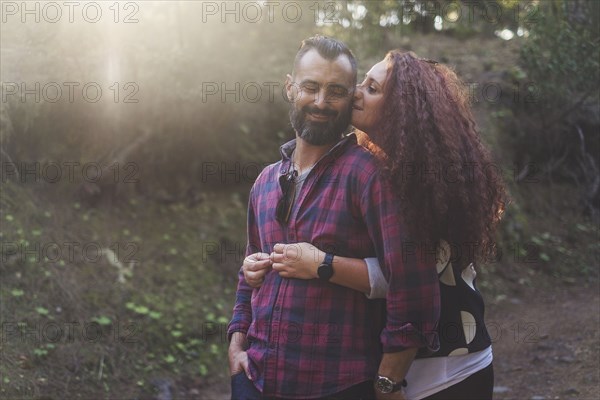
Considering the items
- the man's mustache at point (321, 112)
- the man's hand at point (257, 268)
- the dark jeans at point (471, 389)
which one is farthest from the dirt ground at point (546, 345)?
the man's mustache at point (321, 112)

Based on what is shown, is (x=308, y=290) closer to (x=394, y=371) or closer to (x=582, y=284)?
(x=394, y=371)

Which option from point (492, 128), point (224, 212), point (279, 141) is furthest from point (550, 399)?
point (492, 128)

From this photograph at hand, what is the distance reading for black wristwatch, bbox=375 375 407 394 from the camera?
2.33 m

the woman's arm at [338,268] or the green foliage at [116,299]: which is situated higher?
the woman's arm at [338,268]

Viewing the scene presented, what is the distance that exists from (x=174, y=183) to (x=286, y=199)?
5190mm

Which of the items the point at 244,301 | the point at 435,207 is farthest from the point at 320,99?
the point at 244,301

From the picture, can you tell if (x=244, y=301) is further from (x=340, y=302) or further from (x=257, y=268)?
(x=340, y=302)

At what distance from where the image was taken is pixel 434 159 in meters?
2.36

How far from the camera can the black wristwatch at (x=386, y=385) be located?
2330 millimetres

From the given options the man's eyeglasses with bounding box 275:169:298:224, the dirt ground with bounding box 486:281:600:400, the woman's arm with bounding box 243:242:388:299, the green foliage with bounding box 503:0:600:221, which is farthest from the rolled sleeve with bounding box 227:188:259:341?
the green foliage with bounding box 503:0:600:221

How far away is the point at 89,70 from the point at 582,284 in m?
6.17

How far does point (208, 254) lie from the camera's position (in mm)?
7238

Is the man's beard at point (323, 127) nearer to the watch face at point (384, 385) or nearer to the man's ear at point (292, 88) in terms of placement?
the man's ear at point (292, 88)

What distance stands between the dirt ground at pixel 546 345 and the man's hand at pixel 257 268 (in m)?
3.09
